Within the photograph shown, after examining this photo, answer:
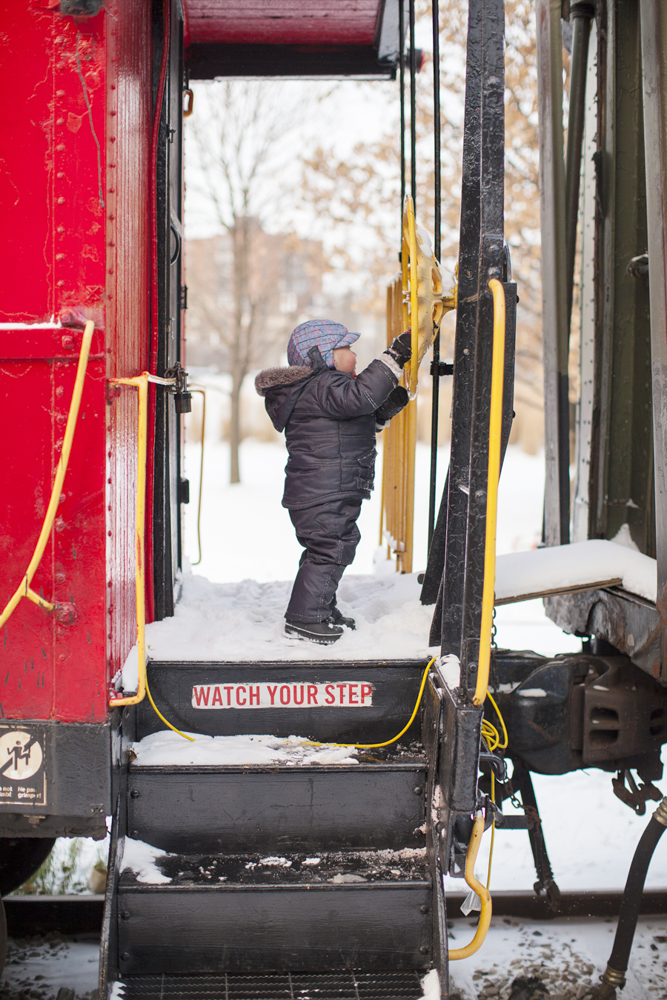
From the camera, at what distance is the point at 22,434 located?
218 centimetres

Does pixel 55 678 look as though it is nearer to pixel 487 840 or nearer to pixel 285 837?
pixel 285 837

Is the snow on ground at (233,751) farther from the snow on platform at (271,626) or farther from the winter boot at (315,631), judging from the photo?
the winter boot at (315,631)

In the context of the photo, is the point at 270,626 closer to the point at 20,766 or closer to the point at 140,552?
the point at 140,552

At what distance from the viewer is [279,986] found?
233cm

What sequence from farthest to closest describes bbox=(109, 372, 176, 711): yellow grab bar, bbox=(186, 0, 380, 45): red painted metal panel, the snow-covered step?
1. bbox=(186, 0, 380, 45): red painted metal panel
2. the snow-covered step
3. bbox=(109, 372, 176, 711): yellow grab bar

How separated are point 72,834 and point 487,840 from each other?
2465 millimetres

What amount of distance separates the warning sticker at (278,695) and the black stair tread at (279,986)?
81 centimetres

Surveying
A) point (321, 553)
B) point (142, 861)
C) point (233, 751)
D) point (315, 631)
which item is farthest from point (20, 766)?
point (321, 553)

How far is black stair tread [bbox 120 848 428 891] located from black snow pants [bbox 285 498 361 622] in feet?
2.89

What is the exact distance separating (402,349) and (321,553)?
34.0 inches

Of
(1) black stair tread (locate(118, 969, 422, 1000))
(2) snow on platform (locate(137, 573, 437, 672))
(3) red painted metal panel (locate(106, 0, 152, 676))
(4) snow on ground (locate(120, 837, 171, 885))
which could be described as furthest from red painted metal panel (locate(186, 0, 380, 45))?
(1) black stair tread (locate(118, 969, 422, 1000))

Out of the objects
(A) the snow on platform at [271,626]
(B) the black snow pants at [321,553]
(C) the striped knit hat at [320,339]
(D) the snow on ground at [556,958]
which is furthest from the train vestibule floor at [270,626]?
(D) the snow on ground at [556,958]

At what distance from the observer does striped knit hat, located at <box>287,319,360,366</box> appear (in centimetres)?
309

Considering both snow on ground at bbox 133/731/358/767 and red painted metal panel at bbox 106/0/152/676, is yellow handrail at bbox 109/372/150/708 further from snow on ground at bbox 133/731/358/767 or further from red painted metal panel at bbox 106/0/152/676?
snow on ground at bbox 133/731/358/767
